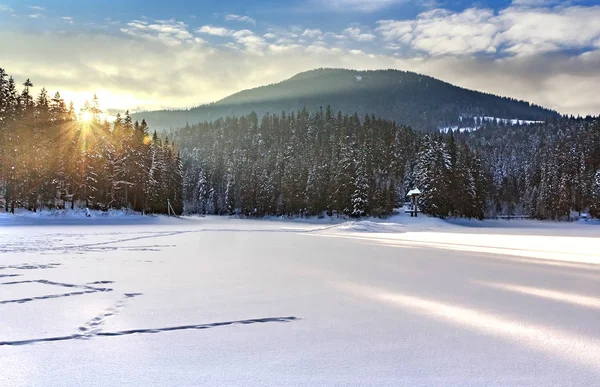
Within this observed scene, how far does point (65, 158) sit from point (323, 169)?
42.1m

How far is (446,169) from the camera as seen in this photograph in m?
68.1

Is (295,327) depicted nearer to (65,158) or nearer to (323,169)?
(65,158)

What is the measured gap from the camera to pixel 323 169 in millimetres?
78125

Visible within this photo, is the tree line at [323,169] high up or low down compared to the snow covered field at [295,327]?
up

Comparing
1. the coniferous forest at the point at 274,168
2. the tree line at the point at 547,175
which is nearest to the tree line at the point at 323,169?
the coniferous forest at the point at 274,168

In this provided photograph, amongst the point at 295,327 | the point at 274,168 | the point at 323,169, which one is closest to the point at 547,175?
the point at 323,169

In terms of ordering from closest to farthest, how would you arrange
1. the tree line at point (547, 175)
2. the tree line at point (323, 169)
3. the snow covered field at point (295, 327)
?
the snow covered field at point (295, 327)
the tree line at point (323, 169)
the tree line at point (547, 175)

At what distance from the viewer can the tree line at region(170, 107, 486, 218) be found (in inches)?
2677

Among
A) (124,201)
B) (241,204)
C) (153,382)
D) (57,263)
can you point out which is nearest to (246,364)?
(153,382)

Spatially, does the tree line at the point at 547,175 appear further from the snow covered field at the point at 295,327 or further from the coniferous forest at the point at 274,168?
the snow covered field at the point at 295,327

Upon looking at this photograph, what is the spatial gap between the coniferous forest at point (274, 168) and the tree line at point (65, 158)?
13cm

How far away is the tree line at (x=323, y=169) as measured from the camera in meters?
68.0

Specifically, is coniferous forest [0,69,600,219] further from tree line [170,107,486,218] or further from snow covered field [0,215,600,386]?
snow covered field [0,215,600,386]

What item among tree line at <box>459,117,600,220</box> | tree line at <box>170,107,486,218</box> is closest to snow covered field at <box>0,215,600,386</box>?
tree line at <box>170,107,486,218</box>
